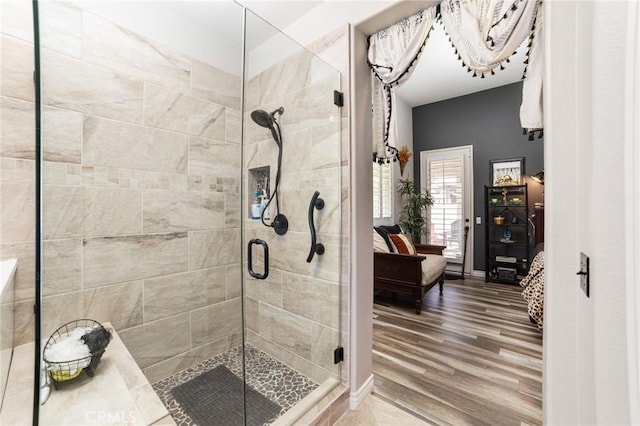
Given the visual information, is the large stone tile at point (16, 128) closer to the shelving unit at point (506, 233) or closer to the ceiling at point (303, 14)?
the ceiling at point (303, 14)

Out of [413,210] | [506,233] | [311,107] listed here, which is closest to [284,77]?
[311,107]

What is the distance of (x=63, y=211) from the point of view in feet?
4.60

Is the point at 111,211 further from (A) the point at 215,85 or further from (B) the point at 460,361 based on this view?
(B) the point at 460,361

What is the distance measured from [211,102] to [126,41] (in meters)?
0.57

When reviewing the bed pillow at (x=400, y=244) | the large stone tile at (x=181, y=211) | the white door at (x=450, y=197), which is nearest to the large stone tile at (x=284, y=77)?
the large stone tile at (x=181, y=211)

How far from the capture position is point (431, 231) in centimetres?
504

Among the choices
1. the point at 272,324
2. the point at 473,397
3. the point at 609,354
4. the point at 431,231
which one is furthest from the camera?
the point at 431,231

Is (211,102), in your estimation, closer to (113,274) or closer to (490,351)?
(113,274)

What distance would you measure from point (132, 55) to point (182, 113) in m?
0.41

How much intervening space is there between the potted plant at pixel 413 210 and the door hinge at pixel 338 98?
3.43m

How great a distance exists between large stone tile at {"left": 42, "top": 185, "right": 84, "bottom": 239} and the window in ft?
11.8

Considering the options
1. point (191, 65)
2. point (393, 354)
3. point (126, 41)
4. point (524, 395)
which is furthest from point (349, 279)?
point (126, 41)

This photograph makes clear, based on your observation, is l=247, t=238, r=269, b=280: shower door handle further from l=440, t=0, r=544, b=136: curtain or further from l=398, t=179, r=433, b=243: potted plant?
l=398, t=179, r=433, b=243: potted plant

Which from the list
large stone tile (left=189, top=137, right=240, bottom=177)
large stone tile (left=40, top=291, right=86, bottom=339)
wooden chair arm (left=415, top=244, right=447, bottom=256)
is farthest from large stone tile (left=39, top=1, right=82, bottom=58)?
wooden chair arm (left=415, top=244, right=447, bottom=256)
